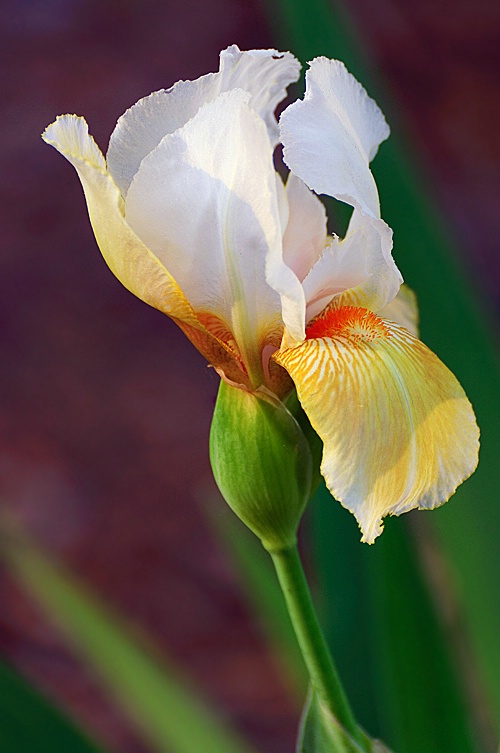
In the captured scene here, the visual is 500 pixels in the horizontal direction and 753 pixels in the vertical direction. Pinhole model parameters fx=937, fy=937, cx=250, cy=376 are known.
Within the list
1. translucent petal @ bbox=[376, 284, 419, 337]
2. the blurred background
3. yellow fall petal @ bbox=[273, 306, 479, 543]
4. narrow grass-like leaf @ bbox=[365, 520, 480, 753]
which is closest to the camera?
yellow fall petal @ bbox=[273, 306, 479, 543]

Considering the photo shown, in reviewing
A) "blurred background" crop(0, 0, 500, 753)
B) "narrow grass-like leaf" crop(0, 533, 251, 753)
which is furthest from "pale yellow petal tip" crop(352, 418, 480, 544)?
"blurred background" crop(0, 0, 500, 753)

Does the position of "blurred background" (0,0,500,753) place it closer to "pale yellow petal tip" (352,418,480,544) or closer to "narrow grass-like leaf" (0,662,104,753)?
"narrow grass-like leaf" (0,662,104,753)

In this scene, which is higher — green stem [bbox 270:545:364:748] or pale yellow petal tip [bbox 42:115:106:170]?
pale yellow petal tip [bbox 42:115:106:170]

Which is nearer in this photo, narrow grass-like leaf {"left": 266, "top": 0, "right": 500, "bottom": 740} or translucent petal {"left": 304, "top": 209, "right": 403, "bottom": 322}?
translucent petal {"left": 304, "top": 209, "right": 403, "bottom": 322}

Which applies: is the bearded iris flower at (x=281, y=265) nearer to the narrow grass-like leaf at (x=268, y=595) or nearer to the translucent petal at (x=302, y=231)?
the translucent petal at (x=302, y=231)

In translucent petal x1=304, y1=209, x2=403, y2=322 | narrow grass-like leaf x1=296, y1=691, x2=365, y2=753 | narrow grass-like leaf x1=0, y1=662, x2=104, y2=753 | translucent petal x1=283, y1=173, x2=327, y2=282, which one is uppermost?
translucent petal x1=283, y1=173, x2=327, y2=282

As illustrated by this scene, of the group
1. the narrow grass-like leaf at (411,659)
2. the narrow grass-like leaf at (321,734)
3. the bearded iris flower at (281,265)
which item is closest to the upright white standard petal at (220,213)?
the bearded iris flower at (281,265)
